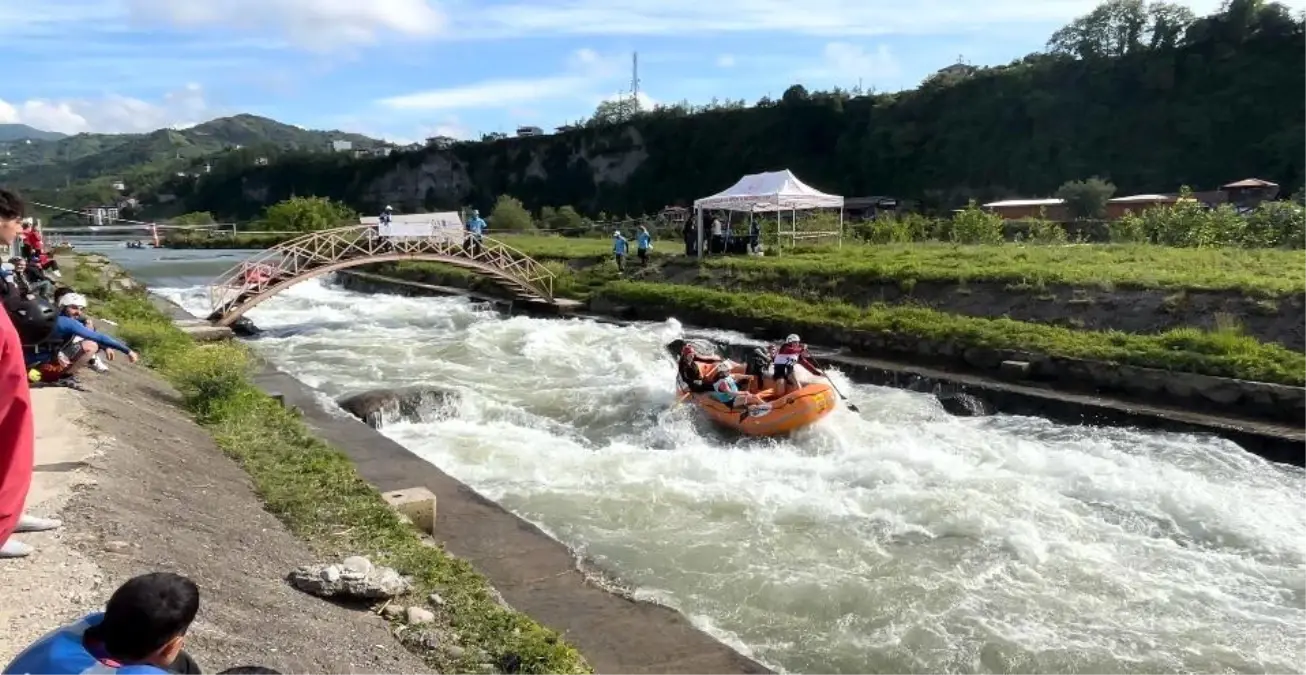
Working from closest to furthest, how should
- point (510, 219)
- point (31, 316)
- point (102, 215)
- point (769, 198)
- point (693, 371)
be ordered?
1. point (31, 316)
2. point (693, 371)
3. point (769, 198)
4. point (510, 219)
5. point (102, 215)

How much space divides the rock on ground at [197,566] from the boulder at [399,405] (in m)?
5.26

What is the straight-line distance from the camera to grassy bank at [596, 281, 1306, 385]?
43.1 feet

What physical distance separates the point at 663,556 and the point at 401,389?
7.10 m

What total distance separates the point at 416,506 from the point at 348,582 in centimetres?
220

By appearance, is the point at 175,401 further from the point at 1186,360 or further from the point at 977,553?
the point at 1186,360

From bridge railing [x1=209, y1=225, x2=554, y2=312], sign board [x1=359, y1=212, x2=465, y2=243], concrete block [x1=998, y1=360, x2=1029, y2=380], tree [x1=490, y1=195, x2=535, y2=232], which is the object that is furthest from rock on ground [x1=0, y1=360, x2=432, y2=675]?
tree [x1=490, y1=195, x2=535, y2=232]

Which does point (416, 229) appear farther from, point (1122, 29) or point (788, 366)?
point (1122, 29)

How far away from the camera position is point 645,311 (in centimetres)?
2419

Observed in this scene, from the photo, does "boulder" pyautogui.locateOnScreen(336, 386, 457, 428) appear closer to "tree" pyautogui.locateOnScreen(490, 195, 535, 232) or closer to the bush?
the bush

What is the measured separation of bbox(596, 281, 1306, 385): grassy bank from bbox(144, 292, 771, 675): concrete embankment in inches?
401

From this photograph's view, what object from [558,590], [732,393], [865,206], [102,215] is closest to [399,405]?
[732,393]

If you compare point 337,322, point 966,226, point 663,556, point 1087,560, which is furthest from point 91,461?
point 966,226

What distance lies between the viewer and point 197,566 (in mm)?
5336

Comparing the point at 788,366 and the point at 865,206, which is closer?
the point at 788,366
